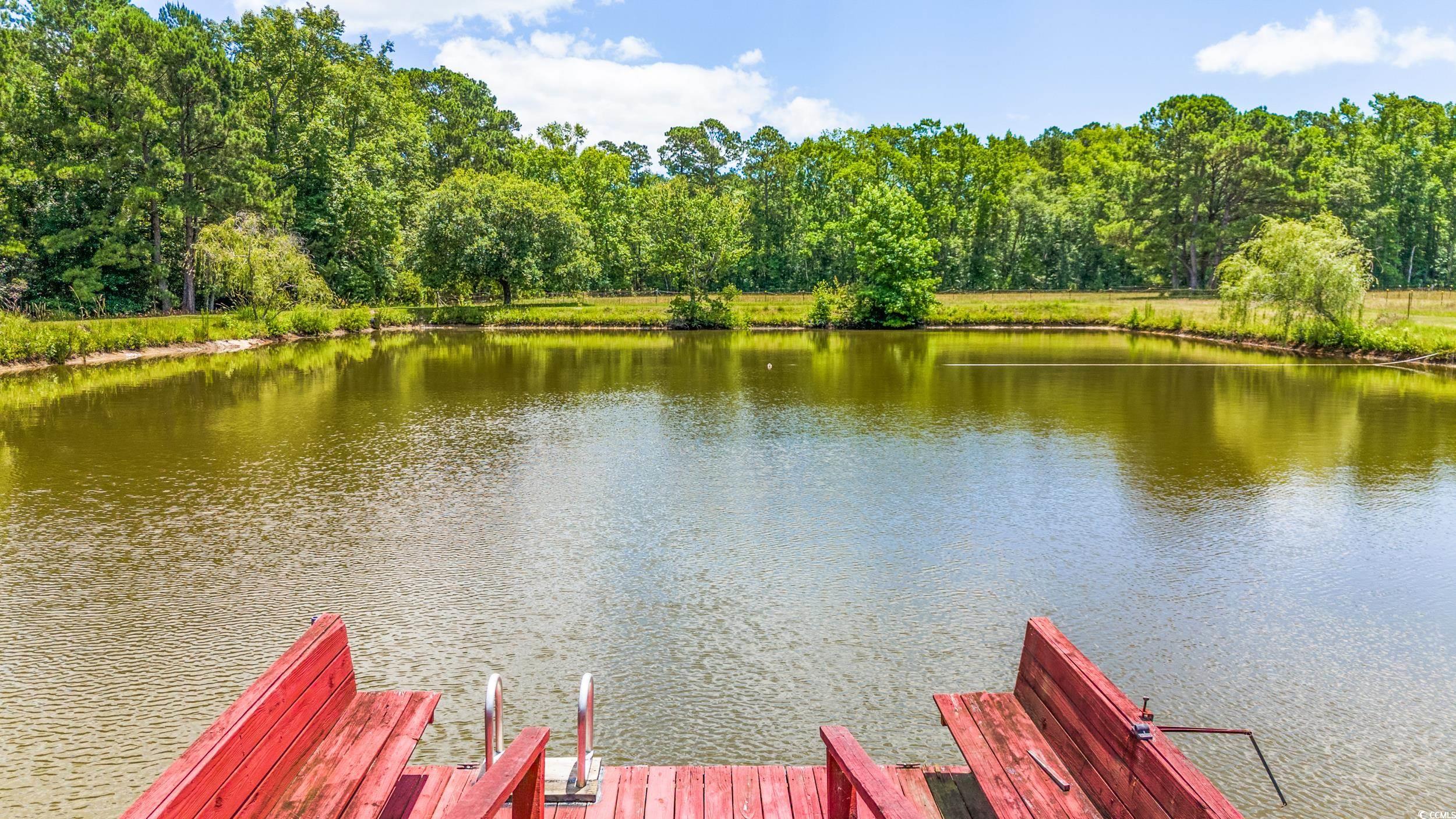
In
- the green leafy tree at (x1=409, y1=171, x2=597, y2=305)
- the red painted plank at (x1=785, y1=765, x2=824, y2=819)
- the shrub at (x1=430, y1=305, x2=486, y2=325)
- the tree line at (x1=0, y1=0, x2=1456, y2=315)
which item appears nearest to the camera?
the red painted plank at (x1=785, y1=765, x2=824, y2=819)

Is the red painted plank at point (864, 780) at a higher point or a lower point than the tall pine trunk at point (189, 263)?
lower

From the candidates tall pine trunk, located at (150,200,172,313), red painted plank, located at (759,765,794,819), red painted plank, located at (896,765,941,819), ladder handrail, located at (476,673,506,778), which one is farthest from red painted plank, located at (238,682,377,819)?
tall pine trunk, located at (150,200,172,313)

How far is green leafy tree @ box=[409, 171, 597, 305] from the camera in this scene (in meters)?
54.8

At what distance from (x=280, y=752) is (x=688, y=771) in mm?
2166

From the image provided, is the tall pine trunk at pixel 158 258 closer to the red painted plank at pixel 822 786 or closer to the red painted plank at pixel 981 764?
the red painted plank at pixel 822 786

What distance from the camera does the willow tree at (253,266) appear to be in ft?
130

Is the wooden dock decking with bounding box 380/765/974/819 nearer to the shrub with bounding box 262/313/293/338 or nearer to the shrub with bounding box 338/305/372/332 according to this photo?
the shrub with bounding box 262/313/293/338

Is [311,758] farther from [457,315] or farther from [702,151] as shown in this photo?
[702,151]

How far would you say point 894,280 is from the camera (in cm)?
5316

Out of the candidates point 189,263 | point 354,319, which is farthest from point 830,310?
point 189,263

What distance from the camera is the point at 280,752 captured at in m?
4.23

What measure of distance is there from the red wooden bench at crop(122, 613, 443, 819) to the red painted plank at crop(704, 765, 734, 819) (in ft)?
5.31

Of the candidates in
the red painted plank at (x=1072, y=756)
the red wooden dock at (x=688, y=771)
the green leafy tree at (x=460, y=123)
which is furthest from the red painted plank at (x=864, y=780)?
the green leafy tree at (x=460, y=123)

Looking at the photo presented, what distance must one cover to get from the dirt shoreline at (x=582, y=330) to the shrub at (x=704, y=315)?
0.94 m
